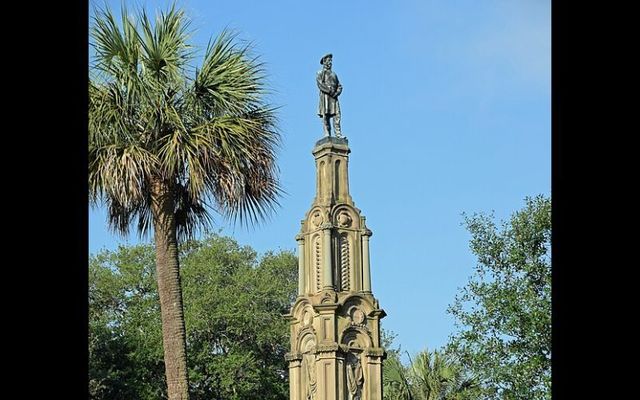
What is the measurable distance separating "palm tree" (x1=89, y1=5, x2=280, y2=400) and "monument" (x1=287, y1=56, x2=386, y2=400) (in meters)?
7.27

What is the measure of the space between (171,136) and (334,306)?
26.4ft

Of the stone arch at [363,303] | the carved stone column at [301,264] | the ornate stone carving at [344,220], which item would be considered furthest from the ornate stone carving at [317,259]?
the stone arch at [363,303]

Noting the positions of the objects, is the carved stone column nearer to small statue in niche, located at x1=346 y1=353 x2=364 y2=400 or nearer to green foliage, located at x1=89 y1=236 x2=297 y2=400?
small statue in niche, located at x1=346 y1=353 x2=364 y2=400

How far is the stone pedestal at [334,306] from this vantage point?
66.6ft

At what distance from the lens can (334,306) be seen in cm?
2027

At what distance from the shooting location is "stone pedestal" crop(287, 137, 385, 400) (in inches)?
800

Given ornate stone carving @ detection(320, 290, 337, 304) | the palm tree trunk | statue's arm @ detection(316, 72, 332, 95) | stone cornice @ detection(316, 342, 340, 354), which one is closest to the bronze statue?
statue's arm @ detection(316, 72, 332, 95)

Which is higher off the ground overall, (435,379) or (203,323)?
(203,323)

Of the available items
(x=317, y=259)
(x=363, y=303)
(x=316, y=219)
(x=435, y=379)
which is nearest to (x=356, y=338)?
(x=363, y=303)

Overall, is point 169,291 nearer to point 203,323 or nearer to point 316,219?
point 316,219

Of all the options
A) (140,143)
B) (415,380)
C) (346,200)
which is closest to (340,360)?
(346,200)

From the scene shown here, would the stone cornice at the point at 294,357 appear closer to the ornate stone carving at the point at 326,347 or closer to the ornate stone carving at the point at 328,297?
the ornate stone carving at the point at 326,347

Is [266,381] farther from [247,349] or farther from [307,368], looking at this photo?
[307,368]
